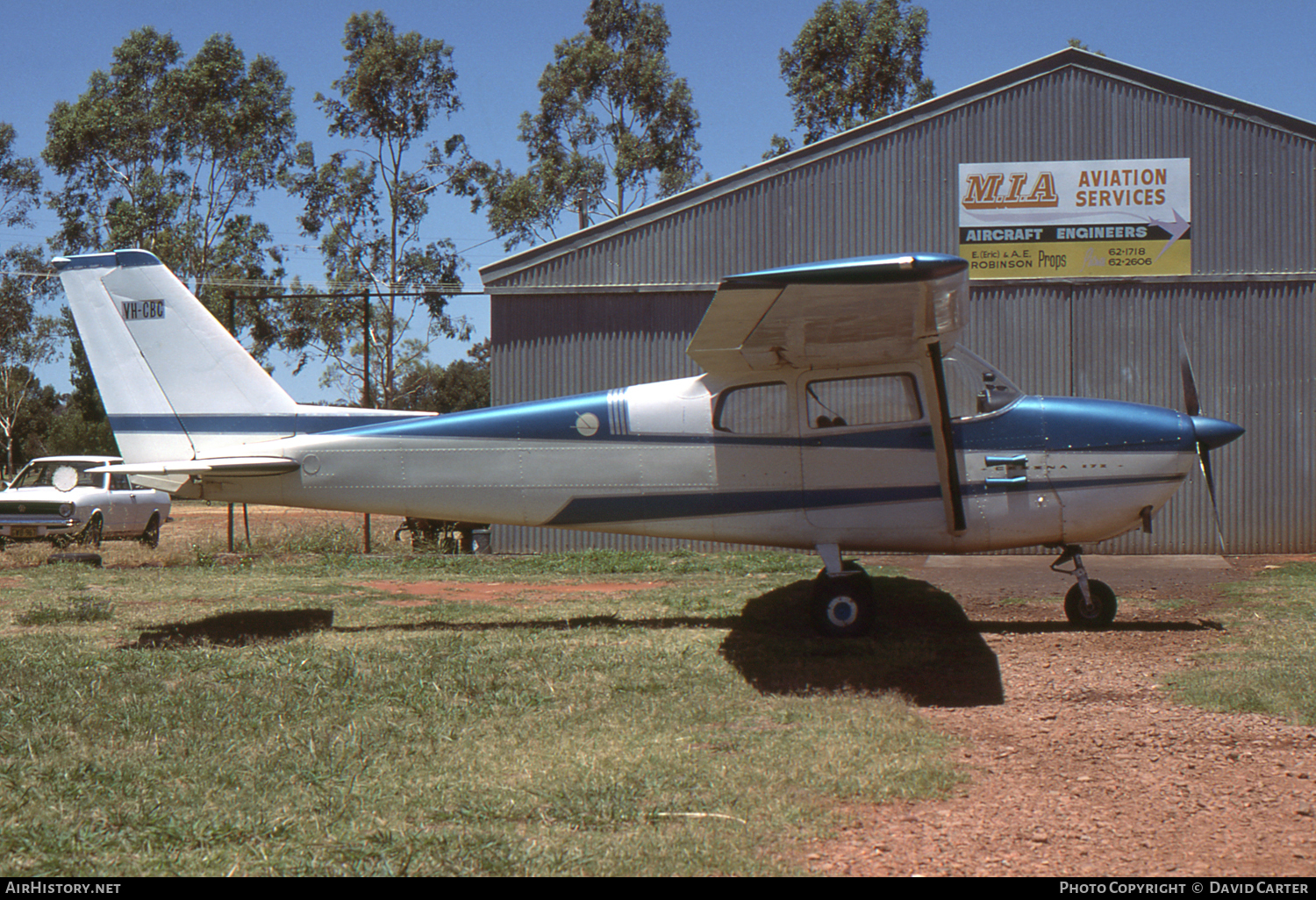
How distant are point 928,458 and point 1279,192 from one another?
10064 mm

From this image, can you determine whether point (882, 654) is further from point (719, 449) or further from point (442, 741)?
point (442, 741)

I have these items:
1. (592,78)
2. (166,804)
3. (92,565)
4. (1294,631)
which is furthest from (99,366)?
(592,78)

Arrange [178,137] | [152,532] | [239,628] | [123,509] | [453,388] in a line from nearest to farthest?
[239,628] → [123,509] → [152,532] → [178,137] → [453,388]

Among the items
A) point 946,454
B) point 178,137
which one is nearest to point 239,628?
point 946,454

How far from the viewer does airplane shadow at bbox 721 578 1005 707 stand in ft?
21.2

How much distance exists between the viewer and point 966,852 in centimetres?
379

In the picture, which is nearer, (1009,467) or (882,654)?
(882,654)

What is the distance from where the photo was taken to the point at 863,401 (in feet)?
26.4

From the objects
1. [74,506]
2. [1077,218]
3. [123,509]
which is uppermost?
[1077,218]

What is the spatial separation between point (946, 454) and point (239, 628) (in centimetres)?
603

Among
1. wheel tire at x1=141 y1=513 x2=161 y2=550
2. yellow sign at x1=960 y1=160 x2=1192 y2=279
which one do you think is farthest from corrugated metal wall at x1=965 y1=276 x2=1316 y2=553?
wheel tire at x1=141 y1=513 x2=161 y2=550

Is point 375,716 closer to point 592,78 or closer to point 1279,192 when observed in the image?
point 1279,192

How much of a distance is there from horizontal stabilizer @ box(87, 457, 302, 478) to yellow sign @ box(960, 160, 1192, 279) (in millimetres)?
10544

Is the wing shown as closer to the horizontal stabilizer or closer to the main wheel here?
the horizontal stabilizer
